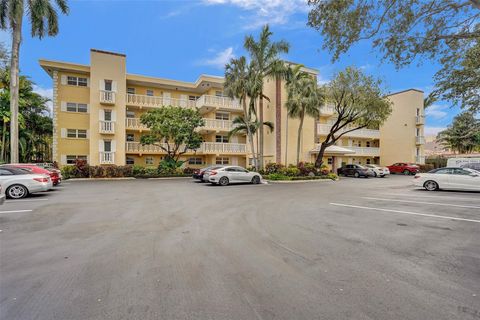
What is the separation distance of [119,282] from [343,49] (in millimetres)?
8014

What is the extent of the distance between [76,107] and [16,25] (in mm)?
7817

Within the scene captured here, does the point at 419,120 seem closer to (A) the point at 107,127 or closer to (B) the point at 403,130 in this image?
(B) the point at 403,130

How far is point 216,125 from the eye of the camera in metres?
27.0

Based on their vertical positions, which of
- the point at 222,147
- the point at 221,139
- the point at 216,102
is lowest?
the point at 222,147

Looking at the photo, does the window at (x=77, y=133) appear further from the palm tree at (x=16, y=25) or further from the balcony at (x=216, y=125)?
the balcony at (x=216, y=125)

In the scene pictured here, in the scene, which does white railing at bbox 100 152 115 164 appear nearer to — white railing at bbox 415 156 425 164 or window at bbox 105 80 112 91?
window at bbox 105 80 112 91

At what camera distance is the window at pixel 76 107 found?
23625 mm

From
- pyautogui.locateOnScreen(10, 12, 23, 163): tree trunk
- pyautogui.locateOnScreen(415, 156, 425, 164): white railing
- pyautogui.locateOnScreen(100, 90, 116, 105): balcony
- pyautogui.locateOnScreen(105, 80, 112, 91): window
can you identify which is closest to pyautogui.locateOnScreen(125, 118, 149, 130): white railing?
pyautogui.locateOnScreen(100, 90, 116, 105): balcony

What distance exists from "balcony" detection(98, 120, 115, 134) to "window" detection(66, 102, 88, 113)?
287cm

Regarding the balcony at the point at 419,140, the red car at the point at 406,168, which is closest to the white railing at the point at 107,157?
the red car at the point at 406,168

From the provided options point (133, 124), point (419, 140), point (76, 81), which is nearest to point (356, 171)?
point (419, 140)

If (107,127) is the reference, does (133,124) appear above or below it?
above

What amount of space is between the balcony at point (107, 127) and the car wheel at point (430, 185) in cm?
2543

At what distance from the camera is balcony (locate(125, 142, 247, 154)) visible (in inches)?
986
